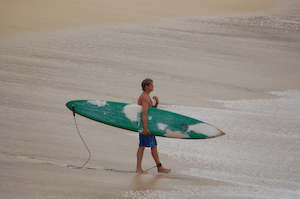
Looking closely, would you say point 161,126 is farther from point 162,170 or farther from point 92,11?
point 92,11

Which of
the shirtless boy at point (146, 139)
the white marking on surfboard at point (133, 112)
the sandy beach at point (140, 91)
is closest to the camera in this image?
the sandy beach at point (140, 91)

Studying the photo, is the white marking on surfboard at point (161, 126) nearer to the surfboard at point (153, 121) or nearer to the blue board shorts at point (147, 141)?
the surfboard at point (153, 121)

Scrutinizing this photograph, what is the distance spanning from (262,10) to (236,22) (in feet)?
13.8

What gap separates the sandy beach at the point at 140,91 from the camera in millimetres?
4156

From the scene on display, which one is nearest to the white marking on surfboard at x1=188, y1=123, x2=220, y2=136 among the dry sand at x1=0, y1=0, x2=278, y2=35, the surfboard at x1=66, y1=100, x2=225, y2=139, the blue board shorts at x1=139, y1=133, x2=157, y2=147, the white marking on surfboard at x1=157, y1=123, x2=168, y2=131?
the surfboard at x1=66, y1=100, x2=225, y2=139

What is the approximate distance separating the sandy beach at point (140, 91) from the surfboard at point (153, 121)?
36cm

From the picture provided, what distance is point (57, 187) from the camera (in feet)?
12.1

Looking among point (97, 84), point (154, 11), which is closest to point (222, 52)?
point (97, 84)

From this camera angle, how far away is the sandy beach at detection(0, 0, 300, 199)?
4156 millimetres

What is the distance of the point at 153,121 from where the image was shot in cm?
495

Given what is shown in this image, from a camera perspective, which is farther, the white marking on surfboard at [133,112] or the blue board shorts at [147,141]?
the white marking on surfboard at [133,112]

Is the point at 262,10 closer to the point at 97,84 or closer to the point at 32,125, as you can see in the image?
the point at 97,84

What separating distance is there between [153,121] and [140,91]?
2809 millimetres

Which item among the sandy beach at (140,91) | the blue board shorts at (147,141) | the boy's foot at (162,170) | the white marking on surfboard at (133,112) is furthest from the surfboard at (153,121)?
the boy's foot at (162,170)
